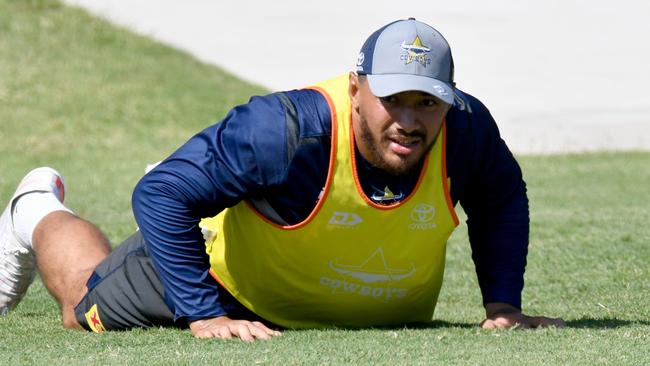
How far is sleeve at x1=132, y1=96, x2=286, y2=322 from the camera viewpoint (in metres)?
4.42

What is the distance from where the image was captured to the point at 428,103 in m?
4.41

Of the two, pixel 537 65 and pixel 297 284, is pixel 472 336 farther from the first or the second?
pixel 537 65

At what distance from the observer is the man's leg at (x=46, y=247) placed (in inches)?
221

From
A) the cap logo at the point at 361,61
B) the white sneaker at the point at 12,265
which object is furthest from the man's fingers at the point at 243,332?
the white sneaker at the point at 12,265

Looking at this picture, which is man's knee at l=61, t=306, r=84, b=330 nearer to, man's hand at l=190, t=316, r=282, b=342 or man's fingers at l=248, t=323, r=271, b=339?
man's hand at l=190, t=316, r=282, b=342

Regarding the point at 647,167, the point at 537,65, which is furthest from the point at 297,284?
the point at 537,65

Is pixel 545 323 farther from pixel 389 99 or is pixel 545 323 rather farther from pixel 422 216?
pixel 389 99

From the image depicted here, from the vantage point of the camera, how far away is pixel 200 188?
4473mm

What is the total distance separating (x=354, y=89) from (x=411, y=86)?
293 millimetres

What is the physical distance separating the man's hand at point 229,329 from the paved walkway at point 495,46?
33.0 ft

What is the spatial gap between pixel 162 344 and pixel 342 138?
3.06ft

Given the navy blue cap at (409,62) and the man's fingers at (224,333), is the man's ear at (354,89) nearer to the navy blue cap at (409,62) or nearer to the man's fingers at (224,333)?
the navy blue cap at (409,62)

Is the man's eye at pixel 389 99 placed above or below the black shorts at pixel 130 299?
above

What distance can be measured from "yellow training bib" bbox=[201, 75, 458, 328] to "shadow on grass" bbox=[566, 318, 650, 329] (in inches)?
21.8
